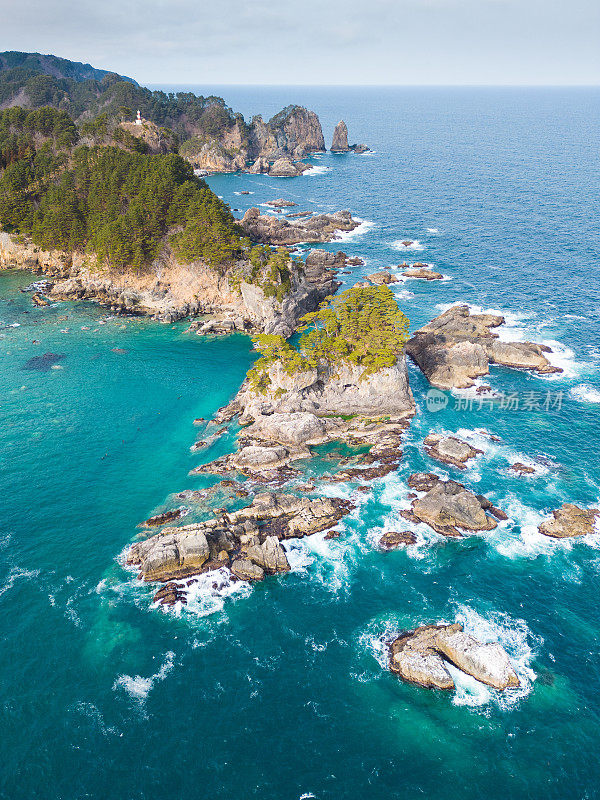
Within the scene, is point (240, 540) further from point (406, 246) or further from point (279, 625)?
point (406, 246)

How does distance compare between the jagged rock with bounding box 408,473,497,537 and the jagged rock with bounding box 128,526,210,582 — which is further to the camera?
the jagged rock with bounding box 408,473,497,537

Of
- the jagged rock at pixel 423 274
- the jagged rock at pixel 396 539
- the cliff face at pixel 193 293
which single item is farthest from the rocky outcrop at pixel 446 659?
the jagged rock at pixel 423 274

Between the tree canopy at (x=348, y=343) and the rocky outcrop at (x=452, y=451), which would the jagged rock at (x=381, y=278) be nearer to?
the tree canopy at (x=348, y=343)

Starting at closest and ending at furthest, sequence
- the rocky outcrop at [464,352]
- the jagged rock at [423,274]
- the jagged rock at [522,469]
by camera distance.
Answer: the jagged rock at [522,469] → the rocky outcrop at [464,352] → the jagged rock at [423,274]

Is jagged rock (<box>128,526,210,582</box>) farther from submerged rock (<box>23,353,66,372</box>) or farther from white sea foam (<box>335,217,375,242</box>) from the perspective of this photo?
white sea foam (<box>335,217,375,242</box>)

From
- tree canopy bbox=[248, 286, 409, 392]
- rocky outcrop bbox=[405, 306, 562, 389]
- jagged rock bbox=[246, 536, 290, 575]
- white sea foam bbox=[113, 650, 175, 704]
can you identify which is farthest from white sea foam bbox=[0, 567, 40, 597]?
rocky outcrop bbox=[405, 306, 562, 389]

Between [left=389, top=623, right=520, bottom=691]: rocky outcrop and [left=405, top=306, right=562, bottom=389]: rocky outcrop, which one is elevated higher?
[left=405, top=306, right=562, bottom=389]: rocky outcrop
